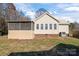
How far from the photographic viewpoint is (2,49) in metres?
5.71

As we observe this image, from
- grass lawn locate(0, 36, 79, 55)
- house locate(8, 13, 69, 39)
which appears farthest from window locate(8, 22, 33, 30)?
grass lawn locate(0, 36, 79, 55)

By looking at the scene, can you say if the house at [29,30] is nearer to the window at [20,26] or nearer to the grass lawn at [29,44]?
the window at [20,26]

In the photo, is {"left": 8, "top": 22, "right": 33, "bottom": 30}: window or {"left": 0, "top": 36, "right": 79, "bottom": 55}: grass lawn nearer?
{"left": 0, "top": 36, "right": 79, "bottom": 55}: grass lawn

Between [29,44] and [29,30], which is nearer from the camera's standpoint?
[29,44]

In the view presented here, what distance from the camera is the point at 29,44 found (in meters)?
5.88

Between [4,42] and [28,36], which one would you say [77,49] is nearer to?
[28,36]

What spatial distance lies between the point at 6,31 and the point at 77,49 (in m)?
1.63

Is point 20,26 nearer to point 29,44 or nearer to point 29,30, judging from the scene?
point 29,30

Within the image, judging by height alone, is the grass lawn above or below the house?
below

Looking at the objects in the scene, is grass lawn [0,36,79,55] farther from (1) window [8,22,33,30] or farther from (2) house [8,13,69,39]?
(1) window [8,22,33,30]

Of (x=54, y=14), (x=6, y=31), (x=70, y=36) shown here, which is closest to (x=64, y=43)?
(x=70, y=36)

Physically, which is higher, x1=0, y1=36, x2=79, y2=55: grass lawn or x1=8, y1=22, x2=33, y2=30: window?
x1=8, y1=22, x2=33, y2=30: window

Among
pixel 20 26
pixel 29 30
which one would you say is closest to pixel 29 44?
pixel 29 30

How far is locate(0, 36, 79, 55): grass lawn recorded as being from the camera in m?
5.78
